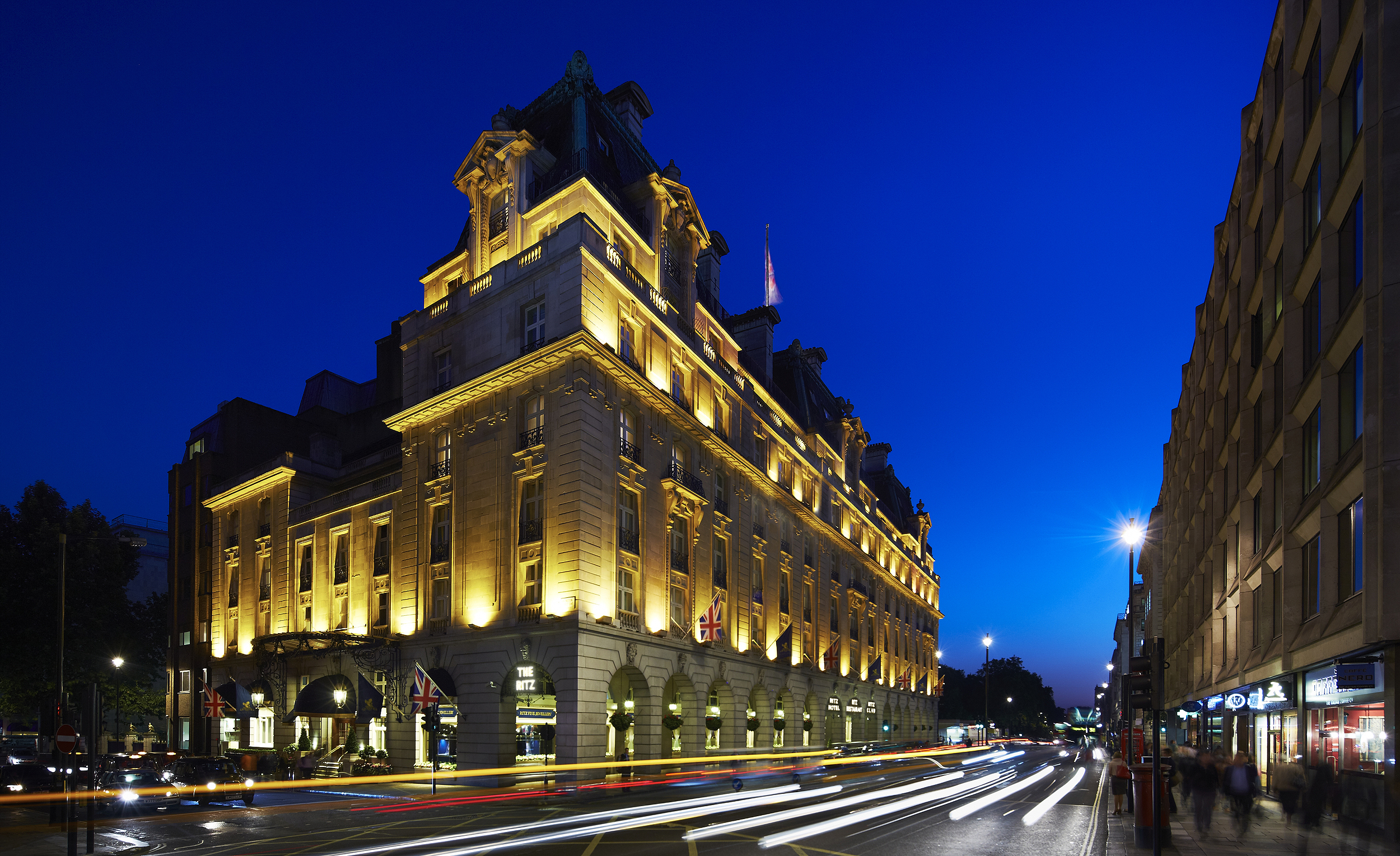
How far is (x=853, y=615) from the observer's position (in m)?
72.9

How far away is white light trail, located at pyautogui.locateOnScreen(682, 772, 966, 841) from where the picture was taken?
785 inches

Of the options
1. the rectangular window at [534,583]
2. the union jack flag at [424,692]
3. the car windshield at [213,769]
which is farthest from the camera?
the rectangular window at [534,583]

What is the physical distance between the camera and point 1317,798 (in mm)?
18719

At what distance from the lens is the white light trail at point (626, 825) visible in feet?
55.8

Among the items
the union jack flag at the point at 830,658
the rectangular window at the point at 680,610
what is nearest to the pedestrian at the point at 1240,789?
the rectangular window at the point at 680,610

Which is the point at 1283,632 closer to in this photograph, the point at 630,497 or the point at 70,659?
the point at 630,497

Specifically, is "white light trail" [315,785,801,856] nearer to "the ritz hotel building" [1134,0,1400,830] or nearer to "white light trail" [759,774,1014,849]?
"white light trail" [759,774,1014,849]

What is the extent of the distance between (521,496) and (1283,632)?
1064 inches

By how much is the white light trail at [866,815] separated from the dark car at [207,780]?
60.1 feet

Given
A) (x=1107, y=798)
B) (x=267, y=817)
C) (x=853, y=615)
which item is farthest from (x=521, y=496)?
(x=853, y=615)

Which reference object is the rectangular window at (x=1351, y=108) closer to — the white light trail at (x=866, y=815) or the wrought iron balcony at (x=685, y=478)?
the white light trail at (x=866, y=815)

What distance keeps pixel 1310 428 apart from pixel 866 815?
51.2 ft

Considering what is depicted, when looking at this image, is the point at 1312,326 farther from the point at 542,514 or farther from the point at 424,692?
the point at 424,692

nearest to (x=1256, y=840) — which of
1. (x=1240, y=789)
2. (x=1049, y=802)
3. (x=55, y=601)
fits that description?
(x=1240, y=789)
